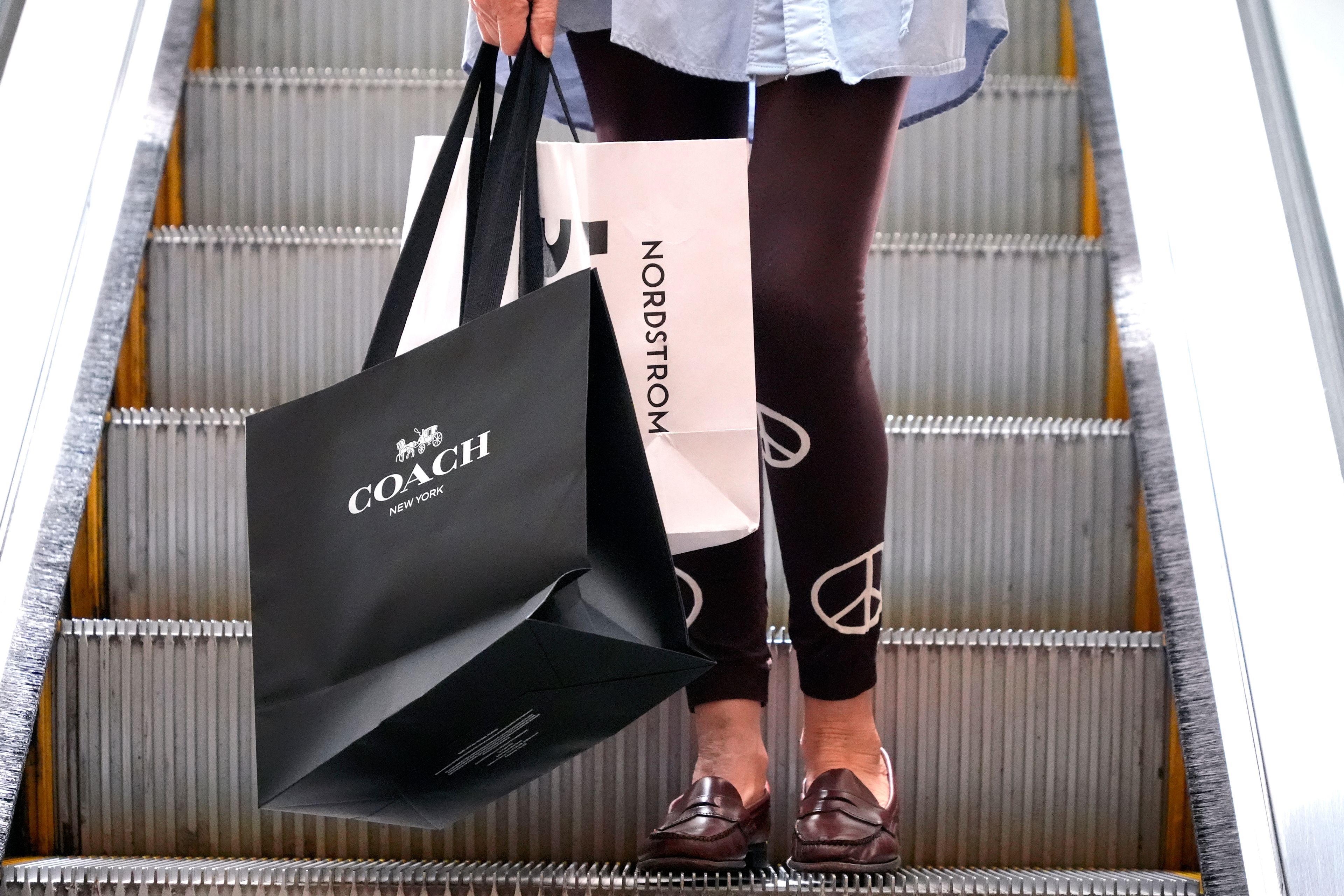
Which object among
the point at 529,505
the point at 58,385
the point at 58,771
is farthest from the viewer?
the point at 58,385

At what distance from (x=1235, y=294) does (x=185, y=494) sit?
1.29 meters

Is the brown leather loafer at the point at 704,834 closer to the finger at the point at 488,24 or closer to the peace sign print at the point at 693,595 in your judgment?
the peace sign print at the point at 693,595

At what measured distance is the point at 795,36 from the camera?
1128 mm

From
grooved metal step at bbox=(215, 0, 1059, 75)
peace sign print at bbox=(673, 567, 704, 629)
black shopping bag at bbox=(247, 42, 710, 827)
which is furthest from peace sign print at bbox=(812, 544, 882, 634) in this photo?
grooved metal step at bbox=(215, 0, 1059, 75)

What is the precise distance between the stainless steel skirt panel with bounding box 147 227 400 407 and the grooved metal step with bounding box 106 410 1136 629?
0.24 metres

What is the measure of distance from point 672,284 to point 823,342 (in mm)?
185

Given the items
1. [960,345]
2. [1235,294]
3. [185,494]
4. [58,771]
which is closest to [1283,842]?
[1235,294]

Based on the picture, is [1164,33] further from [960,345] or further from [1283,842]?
[1283,842]

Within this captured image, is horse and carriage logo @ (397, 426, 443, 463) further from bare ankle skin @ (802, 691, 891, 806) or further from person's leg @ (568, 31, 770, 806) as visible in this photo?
bare ankle skin @ (802, 691, 891, 806)

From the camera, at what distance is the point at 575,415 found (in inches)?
31.6

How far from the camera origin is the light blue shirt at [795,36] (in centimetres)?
112

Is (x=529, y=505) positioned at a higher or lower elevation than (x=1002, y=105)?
lower

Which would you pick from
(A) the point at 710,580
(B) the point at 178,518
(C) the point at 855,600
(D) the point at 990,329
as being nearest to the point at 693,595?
(A) the point at 710,580

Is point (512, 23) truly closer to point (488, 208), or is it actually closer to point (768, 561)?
point (488, 208)
